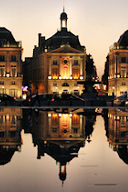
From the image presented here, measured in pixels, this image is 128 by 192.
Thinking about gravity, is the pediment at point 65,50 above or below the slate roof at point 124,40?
below

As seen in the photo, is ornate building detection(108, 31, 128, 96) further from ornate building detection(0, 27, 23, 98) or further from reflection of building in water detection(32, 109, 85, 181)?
reflection of building in water detection(32, 109, 85, 181)

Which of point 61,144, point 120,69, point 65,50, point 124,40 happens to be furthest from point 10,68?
point 61,144

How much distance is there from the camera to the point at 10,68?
8212cm

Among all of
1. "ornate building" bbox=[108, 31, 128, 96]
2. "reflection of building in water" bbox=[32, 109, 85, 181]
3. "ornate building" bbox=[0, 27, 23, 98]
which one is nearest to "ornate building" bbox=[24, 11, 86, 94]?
"ornate building" bbox=[0, 27, 23, 98]

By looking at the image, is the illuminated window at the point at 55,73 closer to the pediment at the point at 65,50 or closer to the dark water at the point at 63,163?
the pediment at the point at 65,50

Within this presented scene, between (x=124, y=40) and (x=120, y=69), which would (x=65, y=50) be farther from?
(x=124, y=40)

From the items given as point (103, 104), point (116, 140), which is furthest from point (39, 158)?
point (103, 104)

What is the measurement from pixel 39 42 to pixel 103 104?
54.8 m

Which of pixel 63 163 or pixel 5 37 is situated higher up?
pixel 5 37

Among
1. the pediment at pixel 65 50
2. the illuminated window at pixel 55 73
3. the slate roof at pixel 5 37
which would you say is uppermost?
the slate roof at pixel 5 37

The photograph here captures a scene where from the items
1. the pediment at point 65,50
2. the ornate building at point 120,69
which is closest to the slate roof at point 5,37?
the pediment at point 65,50

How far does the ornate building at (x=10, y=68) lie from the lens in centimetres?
8131

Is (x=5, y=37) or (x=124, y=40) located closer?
(x=5, y=37)

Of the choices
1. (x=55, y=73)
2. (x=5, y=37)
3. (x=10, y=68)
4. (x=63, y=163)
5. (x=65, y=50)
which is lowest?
(x=63, y=163)
